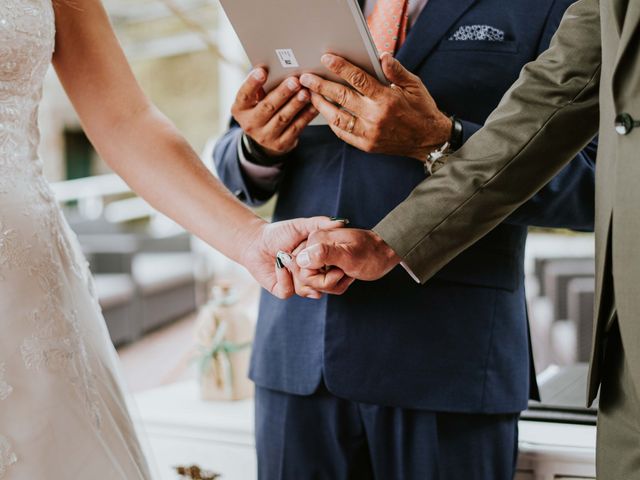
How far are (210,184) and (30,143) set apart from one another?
0.99 ft

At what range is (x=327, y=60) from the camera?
3.95 feet

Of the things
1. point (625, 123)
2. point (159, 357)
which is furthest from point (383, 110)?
point (159, 357)

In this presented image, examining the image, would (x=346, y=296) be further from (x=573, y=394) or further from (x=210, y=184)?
(x=573, y=394)

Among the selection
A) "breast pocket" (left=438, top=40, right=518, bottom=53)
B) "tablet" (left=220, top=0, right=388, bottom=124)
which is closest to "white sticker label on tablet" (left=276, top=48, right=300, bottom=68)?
"tablet" (left=220, top=0, right=388, bottom=124)

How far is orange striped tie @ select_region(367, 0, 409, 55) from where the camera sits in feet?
4.38

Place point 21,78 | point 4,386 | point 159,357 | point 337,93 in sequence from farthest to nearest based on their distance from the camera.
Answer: point 159,357 → point 337,93 → point 21,78 → point 4,386

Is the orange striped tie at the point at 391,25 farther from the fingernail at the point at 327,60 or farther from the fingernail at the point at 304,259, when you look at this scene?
the fingernail at the point at 304,259

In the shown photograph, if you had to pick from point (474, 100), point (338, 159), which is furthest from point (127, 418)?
point (474, 100)

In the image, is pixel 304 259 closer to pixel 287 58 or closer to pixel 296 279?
pixel 296 279

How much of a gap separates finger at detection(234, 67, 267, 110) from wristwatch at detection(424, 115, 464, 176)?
0.30m

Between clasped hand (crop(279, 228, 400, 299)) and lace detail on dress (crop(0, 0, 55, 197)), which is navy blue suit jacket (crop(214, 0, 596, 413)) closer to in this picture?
clasped hand (crop(279, 228, 400, 299))

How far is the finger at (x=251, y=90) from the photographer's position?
1.31 m

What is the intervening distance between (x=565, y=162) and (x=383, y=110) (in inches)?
11.0

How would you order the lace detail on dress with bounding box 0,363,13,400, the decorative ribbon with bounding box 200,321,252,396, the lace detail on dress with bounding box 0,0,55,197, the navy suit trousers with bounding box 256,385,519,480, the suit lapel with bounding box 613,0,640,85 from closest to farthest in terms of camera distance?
the suit lapel with bounding box 613,0,640,85, the lace detail on dress with bounding box 0,363,13,400, the lace detail on dress with bounding box 0,0,55,197, the navy suit trousers with bounding box 256,385,519,480, the decorative ribbon with bounding box 200,321,252,396
